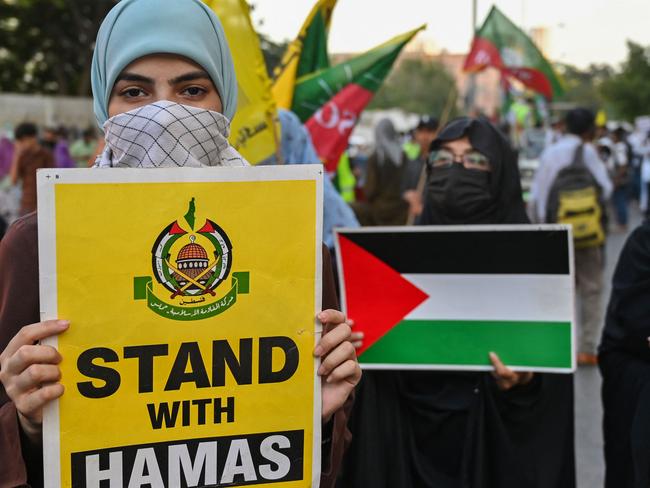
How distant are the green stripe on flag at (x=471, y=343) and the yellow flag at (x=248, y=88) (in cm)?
100

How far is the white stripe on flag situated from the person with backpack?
382cm

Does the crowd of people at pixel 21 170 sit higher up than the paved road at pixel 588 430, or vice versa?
the crowd of people at pixel 21 170

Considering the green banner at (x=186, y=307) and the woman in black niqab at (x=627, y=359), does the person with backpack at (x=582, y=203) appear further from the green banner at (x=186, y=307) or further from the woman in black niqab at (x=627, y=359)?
the green banner at (x=186, y=307)

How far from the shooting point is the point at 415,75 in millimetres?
75938

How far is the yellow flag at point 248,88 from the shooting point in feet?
10.1

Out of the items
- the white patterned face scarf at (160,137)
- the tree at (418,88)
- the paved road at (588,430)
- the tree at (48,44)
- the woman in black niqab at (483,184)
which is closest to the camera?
the white patterned face scarf at (160,137)

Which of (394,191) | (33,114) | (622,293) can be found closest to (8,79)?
(33,114)

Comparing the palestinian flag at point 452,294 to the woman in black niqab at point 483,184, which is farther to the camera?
the woman in black niqab at point 483,184

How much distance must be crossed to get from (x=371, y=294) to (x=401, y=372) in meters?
0.33

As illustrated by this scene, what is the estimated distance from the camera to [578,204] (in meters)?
6.14

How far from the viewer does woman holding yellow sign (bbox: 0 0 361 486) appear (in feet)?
4.19

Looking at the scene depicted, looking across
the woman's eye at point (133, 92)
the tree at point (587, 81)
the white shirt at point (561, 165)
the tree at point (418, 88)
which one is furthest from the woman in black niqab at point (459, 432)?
the tree at point (587, 81)

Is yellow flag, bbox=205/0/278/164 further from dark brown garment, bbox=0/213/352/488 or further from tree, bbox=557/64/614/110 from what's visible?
tree, bbox=557/64/614/110

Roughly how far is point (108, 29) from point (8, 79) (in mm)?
29985
